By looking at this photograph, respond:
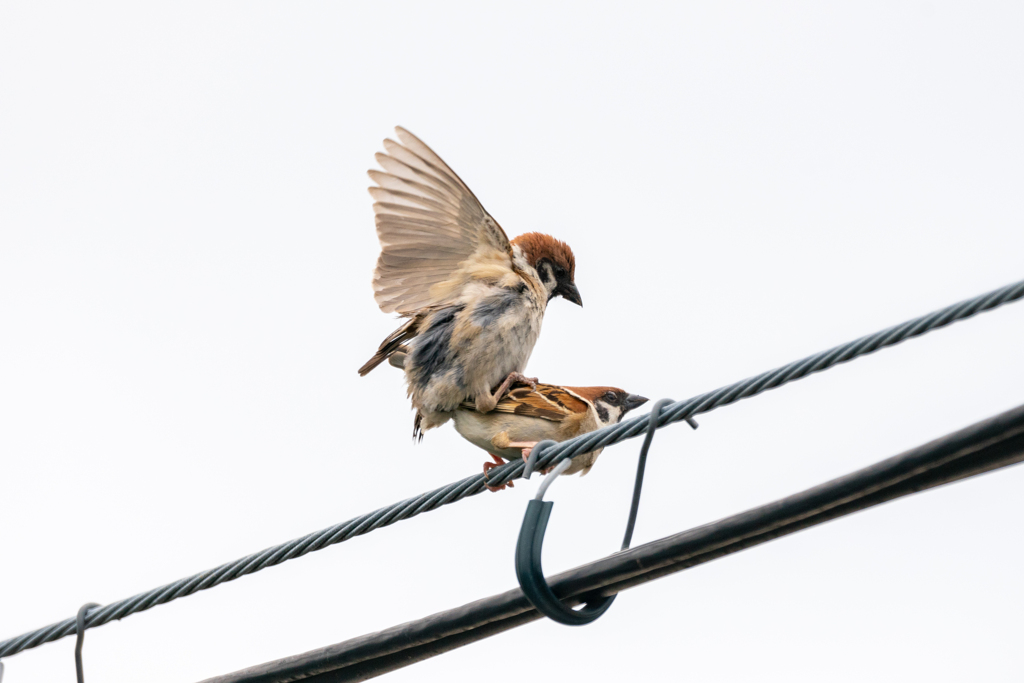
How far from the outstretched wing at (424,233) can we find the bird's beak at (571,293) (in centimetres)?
44

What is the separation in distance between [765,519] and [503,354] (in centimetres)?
268

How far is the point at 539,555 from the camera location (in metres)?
2.76

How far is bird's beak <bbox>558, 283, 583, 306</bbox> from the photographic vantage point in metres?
5.70

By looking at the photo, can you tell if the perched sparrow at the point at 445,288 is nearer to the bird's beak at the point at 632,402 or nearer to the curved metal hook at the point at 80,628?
the bird's beak at the point at 632,402

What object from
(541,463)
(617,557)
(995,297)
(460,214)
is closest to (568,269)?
(460,214)

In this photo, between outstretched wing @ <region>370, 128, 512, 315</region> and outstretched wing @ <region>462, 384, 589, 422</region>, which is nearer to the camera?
outstretched wing @ <region>462, 384, 589, 422</region>

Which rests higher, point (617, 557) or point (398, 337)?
point (398, 337)

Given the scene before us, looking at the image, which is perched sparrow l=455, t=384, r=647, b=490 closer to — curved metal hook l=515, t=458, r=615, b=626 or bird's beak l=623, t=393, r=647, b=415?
bird's beak l=623, t=393, r=647, b=415

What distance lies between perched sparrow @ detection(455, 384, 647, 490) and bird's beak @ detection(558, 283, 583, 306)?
2.03 ft

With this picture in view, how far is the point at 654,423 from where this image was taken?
9.62 ft

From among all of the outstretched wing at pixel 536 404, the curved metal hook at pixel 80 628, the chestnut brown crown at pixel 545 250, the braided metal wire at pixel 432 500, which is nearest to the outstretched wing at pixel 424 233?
the chestnut brown crown at pixel 545 250

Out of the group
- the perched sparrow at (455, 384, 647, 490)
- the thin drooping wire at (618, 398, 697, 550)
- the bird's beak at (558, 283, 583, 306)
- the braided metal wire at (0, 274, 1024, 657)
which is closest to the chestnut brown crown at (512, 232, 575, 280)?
the bird's beak at (558, 283, 583, 306)

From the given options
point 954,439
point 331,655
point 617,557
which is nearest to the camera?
point 954,439

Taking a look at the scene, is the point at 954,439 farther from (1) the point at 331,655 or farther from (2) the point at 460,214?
(2) the point at 460,214
